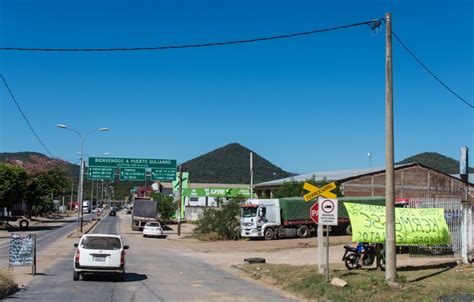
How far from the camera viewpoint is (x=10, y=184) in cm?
5828

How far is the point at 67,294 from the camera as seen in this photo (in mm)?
15227

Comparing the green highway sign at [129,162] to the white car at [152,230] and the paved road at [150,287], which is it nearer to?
the white car at [152,230]

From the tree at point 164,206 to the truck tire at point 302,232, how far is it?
3824cm

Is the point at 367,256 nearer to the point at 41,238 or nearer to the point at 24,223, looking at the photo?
the point at 41,238

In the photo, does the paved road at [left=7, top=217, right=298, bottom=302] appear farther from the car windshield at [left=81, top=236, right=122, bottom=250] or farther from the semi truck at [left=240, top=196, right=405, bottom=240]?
the semi truck at [left=240, top=196, right=405, bottom=240]

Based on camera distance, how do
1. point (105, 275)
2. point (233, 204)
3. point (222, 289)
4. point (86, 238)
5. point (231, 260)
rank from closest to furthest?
point (222, 289) < point (86, 238) < point (105, 275) < point (231, 260) < point (233, 204)

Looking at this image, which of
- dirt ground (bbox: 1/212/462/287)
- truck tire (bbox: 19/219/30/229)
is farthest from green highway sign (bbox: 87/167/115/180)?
dirt ground (bbox: 1/212/462/287)

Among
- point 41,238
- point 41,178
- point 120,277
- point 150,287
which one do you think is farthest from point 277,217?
point 41,178

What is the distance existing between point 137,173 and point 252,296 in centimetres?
4613

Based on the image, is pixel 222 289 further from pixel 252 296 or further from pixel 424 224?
pixel 424 224

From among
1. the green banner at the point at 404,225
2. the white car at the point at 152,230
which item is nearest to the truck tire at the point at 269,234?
the white car at the point at 152,230

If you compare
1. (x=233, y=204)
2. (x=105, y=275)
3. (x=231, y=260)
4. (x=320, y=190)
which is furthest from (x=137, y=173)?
(x=320, y=190)

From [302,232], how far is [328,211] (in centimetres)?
2968

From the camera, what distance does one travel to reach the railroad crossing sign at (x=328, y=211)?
18016 mm
